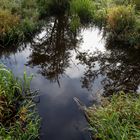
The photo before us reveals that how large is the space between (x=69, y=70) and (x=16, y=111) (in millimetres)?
2670

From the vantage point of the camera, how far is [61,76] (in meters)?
8.12

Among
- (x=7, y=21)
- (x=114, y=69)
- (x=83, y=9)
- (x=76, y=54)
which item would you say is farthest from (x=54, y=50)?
(x=83, y=9)

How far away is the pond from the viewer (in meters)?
6.41

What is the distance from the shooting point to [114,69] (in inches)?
Answer: 334

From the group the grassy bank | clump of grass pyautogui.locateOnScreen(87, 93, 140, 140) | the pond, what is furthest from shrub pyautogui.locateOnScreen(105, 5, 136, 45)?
clump of grass pyautogui.locateOnScreen(87, 93, 140, 140)

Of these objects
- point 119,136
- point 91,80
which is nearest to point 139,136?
point 119,136

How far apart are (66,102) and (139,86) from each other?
1953 mm

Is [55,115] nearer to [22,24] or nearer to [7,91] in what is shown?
[7,91]

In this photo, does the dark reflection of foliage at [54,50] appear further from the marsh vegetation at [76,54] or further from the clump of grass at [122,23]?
the clump of grass at [122,23]

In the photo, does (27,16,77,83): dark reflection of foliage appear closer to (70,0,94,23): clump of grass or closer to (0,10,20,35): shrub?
(70,0,94,23): clump of grass

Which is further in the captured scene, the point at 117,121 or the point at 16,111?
the point at 16,111

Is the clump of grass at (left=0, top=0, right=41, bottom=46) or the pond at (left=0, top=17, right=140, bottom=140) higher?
the clump of grass at (left=0, top=0, right=41, bottom=46)

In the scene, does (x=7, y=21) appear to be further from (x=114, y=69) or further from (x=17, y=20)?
(x=114, y=69)

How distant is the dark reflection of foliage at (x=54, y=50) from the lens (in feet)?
27.4
